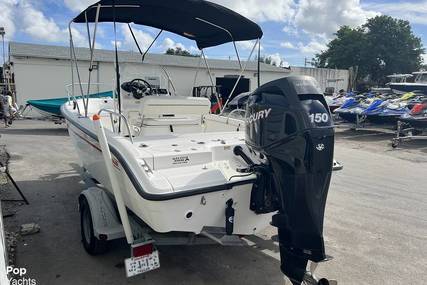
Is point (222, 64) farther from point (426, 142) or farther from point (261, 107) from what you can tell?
point (261, 107)

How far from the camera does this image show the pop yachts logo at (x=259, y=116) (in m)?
2.61

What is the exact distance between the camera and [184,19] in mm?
5172

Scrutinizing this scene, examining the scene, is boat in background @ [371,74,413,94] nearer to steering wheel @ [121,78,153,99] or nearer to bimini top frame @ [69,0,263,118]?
bimini top frame @ [69,0,263,118]

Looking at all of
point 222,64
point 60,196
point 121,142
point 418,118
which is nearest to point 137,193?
point 121,142

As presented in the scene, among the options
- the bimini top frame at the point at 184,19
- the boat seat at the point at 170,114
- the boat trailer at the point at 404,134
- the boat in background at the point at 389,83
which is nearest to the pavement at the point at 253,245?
the boat seat at the point at 170,114

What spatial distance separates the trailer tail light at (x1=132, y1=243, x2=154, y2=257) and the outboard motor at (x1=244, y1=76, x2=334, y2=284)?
1.07 meters

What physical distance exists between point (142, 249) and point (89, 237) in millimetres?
930

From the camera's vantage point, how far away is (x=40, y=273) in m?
3.19

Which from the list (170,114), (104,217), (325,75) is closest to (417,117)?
(170,114)

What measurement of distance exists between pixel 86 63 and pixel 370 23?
35875 millimetres

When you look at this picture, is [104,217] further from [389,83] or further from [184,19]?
[389,83]

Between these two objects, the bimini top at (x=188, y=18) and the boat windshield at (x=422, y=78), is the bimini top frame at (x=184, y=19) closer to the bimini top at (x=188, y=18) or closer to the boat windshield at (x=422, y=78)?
the bimini top at (x=188, y=18)

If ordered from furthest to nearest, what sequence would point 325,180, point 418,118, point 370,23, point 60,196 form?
point 370,23 < point 418,118 < point 60,196 < point 325,180

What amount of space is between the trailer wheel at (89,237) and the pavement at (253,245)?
80mm
